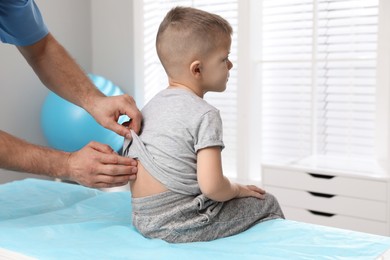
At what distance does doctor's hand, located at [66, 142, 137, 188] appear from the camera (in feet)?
4.27

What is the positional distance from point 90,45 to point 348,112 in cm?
197

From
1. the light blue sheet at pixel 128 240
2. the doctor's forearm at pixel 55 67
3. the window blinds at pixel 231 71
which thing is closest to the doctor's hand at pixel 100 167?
the light blue sheet at pixel 128 240

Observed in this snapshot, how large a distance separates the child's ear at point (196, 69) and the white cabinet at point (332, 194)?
Answer: 124 centimetres

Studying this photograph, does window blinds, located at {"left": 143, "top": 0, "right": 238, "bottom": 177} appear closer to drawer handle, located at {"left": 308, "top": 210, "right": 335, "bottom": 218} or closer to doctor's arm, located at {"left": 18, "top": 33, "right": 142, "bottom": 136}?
drawer handle, located at {"left": 308, "top": 210, "right": 335, "bottom": 218}

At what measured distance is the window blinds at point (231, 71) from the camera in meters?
3.09

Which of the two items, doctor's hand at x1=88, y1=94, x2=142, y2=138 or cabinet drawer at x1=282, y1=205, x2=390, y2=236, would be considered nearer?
doctor's hand at x1=88, y1=94, x2=142, y2=138

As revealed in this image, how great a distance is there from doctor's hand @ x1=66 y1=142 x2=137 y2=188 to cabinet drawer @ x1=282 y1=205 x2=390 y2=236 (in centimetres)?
135

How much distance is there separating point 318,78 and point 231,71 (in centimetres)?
58

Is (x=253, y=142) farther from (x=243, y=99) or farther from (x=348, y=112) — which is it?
(x=348, y=112)

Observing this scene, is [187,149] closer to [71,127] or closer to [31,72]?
[71,127]

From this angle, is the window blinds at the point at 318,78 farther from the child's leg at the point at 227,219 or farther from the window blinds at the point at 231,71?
the child's leg at the point at 227,219

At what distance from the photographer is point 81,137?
2.88 metres

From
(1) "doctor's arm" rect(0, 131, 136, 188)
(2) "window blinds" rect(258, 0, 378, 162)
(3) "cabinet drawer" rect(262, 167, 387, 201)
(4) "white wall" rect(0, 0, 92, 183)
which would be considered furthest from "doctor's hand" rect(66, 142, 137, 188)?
(4) "white wall" rect(0, 0, 92, 183)

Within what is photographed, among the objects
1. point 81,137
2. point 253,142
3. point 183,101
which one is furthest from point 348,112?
point 183,101
